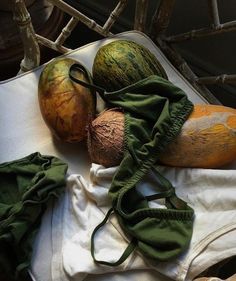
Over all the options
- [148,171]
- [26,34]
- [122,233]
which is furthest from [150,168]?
[26,34]

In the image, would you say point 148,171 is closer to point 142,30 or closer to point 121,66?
point 121,66

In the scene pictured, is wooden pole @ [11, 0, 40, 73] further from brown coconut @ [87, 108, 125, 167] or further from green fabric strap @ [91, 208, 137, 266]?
green fabric strap @ [91, 208, 137, 266]

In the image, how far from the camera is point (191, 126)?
0.76 m

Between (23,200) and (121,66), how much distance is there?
28 centimetres

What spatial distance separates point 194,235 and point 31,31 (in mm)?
470

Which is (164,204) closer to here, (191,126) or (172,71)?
(191,126)

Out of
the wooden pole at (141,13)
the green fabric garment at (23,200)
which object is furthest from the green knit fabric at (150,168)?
the wooden pole at (141,13)

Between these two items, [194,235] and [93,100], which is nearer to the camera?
[194,235]

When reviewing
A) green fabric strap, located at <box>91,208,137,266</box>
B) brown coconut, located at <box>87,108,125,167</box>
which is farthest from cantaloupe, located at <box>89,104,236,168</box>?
green fabric strap, located at <box>91,208,137,266</box>

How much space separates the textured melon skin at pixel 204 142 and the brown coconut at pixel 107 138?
0.08 metres

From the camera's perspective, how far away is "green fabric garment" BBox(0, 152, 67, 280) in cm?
73

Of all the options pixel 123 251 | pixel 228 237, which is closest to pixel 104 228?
pixel 123 251

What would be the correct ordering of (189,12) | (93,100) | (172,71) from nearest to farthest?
(93,100) < (172,71) < (189,12)

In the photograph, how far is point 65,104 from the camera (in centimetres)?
79
